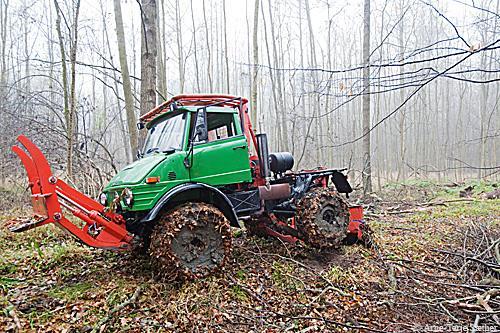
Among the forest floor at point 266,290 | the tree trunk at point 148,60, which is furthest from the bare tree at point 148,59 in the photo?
the forest floor at point 266,290

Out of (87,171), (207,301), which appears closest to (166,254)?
(207,301)

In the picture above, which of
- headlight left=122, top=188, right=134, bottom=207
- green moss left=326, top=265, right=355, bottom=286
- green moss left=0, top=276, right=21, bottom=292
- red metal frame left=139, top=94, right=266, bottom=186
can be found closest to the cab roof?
red metal frame left=139, top=94, right=266, bottom=186

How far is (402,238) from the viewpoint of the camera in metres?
6.81

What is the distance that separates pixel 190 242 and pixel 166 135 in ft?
5.48

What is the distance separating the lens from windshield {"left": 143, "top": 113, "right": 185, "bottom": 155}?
4.93 m

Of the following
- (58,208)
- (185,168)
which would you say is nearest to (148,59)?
(185,168)

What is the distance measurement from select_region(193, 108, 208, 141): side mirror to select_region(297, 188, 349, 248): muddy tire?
6.49ft

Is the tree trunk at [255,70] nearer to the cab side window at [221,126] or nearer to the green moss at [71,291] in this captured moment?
the cab side window at [221,126]

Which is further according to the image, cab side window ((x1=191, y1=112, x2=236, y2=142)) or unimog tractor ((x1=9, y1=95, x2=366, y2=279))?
cab side window ((x1=191, y1=112, x2=236, y2=142))

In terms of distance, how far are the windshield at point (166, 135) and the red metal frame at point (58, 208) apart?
128 centimetres

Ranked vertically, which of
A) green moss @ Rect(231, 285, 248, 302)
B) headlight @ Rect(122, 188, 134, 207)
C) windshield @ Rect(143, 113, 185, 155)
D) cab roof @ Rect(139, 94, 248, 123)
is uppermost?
cab roof @ Rect(139, 94, 248, 123)

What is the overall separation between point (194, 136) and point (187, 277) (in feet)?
6.12

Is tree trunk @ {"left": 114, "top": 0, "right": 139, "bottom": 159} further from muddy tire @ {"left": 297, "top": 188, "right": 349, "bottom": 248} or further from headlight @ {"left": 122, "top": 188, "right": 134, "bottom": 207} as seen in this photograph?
muddy tire @ {"left": 297, "top": 188, "right": 349, "bottom": 248}

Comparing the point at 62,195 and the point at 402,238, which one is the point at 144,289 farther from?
the point at 402,238
